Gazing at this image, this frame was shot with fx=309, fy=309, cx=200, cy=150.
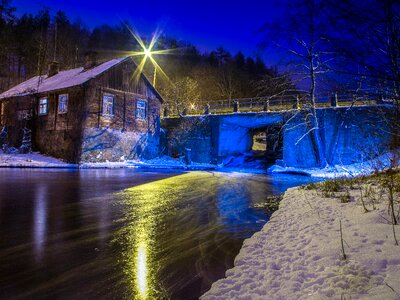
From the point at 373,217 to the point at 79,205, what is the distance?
6961 millimetres

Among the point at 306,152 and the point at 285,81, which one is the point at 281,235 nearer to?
the point at 285,81

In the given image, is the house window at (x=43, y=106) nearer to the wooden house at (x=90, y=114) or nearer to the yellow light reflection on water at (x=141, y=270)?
the wooden house at (x=90, y=114)

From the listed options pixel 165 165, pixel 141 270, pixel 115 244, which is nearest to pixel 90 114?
pixel 165 165

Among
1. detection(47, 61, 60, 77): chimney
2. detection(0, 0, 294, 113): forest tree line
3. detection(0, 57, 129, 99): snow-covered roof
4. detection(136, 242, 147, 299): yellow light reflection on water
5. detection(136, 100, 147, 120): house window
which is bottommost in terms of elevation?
detection(136, 242, 147, 299): yellow light reflection on water

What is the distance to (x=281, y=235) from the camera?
5.59 m

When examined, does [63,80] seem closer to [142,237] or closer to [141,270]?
[142,237]

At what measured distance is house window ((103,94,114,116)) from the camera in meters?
25.8

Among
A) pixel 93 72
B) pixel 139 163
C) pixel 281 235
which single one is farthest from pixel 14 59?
pixel 281 235

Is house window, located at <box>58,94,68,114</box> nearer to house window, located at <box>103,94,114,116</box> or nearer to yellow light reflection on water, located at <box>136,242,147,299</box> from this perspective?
house window, located at <box>103,94,114,116</box>

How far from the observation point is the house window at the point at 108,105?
25.8m

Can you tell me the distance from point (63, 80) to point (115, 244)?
26.2 m

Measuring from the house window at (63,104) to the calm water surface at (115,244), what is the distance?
17.2 metres

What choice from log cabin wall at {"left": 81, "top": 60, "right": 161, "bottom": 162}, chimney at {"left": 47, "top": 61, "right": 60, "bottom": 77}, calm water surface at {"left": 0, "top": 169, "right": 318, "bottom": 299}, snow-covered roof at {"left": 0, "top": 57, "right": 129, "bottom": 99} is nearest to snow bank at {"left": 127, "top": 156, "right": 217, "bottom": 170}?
log cabin wall at {"left": 81, "top": 60, "right": 161, "bottom": 162}

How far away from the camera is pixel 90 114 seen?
24688 mm
